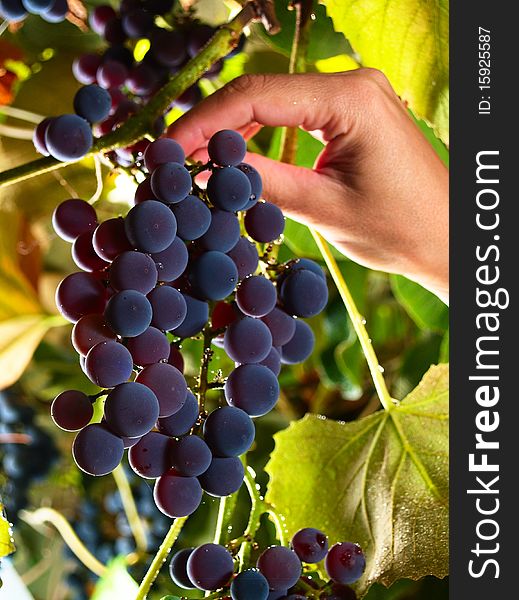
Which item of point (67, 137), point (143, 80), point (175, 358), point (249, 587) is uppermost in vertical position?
point (143, 80)

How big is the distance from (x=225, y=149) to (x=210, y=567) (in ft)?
0.66

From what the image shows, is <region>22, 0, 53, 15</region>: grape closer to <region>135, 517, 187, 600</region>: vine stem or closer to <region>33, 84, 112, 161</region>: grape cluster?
<region>33, 84, 112, 161</region>: grape cluster

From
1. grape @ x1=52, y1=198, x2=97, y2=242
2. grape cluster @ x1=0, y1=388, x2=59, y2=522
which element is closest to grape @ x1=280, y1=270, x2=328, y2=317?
grape @ x1=52, y1=198, x2=97, y2=242

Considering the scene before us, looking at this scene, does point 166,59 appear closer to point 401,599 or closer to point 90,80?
point 90,80

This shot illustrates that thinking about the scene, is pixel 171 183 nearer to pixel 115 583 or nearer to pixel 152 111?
pixel 152 111

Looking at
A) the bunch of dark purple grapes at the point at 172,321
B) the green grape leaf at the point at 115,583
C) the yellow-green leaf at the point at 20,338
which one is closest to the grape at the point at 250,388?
the bunch of dark purple grapes at the point at 172,321

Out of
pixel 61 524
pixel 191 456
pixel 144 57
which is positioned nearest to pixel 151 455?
pixel 191 456

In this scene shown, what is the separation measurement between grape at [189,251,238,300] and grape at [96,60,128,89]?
0.24m

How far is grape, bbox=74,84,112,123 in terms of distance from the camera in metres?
0.45

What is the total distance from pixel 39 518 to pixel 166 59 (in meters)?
0.42

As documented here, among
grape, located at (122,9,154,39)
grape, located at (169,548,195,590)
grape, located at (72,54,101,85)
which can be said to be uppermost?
grape, located at (122,9,154,39)

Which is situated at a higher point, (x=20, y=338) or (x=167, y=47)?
(x=167, y=47)

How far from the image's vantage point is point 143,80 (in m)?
0.56

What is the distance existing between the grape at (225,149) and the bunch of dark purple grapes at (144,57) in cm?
17
